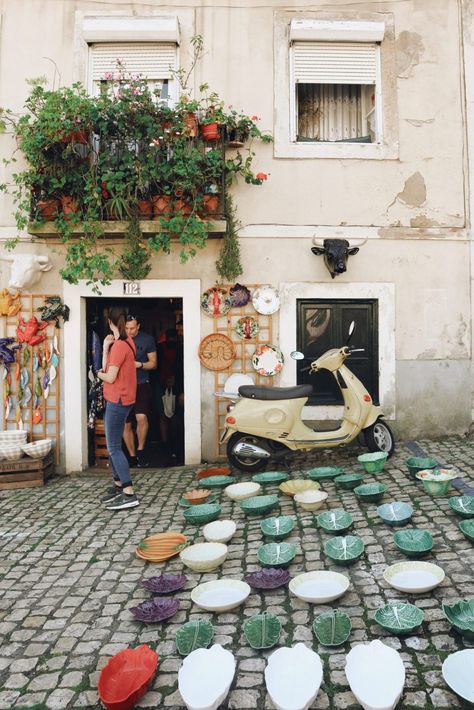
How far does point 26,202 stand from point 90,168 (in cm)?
91

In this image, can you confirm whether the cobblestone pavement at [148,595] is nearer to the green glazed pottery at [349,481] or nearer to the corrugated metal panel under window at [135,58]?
the green glazed pottery at [349,481]

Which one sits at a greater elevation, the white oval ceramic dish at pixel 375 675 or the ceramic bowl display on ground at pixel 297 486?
the ceramic bowl display on ground at pixel 297 486

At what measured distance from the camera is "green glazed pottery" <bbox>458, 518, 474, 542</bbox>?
3852 mm

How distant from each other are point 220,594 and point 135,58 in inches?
263

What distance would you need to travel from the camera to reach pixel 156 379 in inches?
331

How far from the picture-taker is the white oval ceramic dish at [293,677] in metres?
2.49

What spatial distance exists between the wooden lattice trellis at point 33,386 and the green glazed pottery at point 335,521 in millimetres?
4037

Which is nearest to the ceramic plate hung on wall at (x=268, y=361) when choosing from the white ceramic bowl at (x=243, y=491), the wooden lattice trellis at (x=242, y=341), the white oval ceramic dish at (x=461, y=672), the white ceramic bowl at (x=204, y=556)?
the wooden lattice trellis at (x=242, y=341)

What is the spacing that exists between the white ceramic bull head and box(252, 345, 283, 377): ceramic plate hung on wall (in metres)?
2.95

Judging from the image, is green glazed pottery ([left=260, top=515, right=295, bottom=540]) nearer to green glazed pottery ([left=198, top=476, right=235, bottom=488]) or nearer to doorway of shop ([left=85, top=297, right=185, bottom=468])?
green glazed pottery ([left=198, top=476, right=235, bottom=488])

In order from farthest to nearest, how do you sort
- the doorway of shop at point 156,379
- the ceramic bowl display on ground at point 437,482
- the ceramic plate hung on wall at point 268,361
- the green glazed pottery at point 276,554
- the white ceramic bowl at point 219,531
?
1. the doorway of shop at point 156,379
2. the ceramic plate hung on wall at point 268,361
3. the ceramic bowl display on ground at point 437,482
4. the white ceramic bowl at point 219,531
5. the green glazed pottery at point 276,554

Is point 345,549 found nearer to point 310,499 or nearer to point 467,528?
point 467,528

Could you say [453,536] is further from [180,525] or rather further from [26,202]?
[26,202]

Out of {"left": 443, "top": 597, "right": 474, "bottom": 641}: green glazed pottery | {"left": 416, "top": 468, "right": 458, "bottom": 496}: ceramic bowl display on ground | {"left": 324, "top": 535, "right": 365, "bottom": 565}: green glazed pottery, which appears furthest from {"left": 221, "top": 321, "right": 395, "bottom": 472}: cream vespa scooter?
{"left": 443, "top": 597, "right": 474, "bottom": 641}: green glazed pottery
